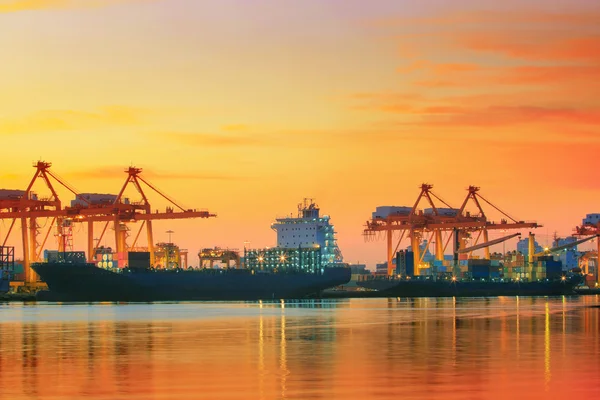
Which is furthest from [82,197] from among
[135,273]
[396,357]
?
[396,357]

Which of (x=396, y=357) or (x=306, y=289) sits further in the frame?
(x=306, y=289)

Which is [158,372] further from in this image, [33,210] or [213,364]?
[33,210]

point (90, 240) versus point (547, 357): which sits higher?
point (90, 240)

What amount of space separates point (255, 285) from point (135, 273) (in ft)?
47.3

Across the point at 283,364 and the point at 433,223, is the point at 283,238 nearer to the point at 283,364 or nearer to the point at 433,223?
the point at 433,223

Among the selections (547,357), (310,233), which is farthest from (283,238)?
(547,357)

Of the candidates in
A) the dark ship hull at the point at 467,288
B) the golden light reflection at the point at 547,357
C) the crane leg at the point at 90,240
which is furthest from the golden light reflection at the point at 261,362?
the dark ship hull at the point at 467,288

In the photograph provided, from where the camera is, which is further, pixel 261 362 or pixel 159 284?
pixel 159 284

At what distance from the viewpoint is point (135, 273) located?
102 metres

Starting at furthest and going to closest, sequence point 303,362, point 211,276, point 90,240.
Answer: point 90,240, point 211,276, point 303,362

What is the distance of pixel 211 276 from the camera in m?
106

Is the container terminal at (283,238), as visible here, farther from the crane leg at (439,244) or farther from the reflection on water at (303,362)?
the reflection on water at (303,362)

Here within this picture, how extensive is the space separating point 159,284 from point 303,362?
3070 inches

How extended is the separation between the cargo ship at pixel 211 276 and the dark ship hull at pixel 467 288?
9.71m
